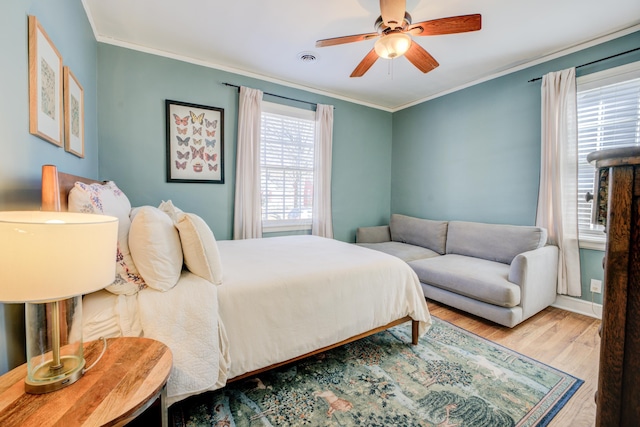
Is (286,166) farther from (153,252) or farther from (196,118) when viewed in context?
(153,252)

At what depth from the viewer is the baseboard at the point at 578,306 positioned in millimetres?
2732

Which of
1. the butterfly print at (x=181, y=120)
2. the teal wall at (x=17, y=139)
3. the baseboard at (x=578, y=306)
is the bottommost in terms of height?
the baseboard at (x=578, y=306)

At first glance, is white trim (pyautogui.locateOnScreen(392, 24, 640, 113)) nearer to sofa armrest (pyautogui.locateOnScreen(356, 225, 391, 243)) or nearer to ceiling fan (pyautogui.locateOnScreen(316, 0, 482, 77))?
ceiling fan (pyautogui.locateOnScreen(316, 0, 482, 77))

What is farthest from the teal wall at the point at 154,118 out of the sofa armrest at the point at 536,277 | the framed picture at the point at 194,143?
the sofa armrest at the point at 536,277

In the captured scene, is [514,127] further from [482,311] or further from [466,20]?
[482,311]

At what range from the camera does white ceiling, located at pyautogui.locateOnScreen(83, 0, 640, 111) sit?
87.9 inches

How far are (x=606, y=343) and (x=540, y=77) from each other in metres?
3.37

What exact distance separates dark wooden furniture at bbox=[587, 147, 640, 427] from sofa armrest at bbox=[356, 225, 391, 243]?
3.56 metres

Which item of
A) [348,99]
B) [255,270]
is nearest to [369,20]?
[348,99]

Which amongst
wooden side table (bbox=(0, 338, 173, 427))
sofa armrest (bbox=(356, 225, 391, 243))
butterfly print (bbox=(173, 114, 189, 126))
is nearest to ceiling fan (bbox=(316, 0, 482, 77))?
butterfly print (bbox=(173, 114, 189, 126))

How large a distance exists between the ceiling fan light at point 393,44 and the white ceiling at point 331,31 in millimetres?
412

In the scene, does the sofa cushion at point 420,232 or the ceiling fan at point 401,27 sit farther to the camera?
the sofa cushion at point 420,232

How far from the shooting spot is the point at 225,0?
219 centimetres

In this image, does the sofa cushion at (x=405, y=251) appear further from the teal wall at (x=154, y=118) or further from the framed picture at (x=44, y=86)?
the framed picture at (x=44, y=86)
